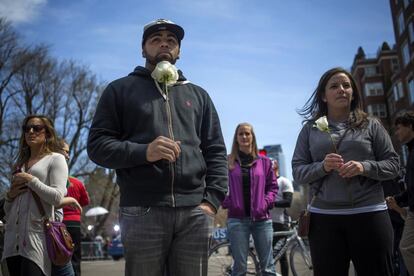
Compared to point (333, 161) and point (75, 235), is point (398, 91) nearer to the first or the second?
point (75, 235)

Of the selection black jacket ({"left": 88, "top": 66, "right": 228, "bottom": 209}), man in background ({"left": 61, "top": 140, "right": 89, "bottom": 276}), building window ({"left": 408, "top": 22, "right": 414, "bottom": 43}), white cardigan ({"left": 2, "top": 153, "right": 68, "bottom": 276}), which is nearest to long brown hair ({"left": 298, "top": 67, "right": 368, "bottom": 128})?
black jacket ({"left": 88, "top": 66, "right": 228, "bottom": 209})

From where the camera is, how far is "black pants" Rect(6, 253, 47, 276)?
3.48 m

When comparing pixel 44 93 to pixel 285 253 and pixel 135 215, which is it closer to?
pixel 285 253

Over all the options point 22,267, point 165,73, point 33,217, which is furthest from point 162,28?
point 22,267

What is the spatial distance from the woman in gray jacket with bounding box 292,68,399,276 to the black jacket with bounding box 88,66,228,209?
956 millimetres

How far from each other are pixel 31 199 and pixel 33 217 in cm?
16

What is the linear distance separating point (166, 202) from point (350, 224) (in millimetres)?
1499

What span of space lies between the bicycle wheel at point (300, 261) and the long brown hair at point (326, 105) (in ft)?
12.6

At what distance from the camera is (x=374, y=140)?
3.48 metres

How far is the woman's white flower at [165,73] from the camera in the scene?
8.97 feet

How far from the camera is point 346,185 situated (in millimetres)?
3314

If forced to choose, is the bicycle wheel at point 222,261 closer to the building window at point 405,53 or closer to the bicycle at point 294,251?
the bicycle at point 294,251

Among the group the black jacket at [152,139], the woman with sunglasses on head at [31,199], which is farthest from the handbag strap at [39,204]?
the black jacket at [152,139]

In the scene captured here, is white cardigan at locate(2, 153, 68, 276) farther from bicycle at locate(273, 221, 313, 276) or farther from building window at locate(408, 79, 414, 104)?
building window at locate(408, 79, 414, 104)
